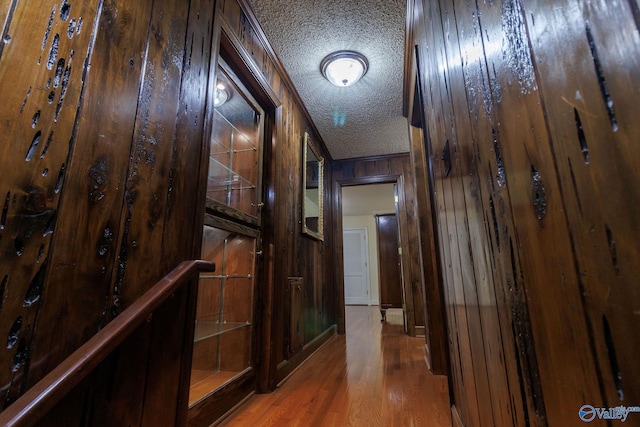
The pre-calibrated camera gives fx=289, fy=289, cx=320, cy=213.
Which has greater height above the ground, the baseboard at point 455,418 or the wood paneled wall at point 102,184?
the wood paneled wall at point 102,184

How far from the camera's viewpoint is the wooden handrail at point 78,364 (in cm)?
56

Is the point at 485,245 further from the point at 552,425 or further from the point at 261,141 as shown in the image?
the point at 261,141

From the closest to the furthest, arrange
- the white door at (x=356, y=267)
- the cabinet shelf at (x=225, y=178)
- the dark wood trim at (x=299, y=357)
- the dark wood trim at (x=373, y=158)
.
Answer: the cabinet shelf at (x=225, y=178)
the dark wood trim at (x=299, y=357)
the dark wood trim at (x=373, y=158)
the white door at (x=356, y=267)

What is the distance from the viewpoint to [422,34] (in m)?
1.51

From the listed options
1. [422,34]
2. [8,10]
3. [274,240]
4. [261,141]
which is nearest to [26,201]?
[8,10]

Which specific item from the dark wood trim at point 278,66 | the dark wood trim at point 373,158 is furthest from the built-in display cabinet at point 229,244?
the dark wood trim at point 373,158

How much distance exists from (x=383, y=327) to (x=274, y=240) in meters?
2.77

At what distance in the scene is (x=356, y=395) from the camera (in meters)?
1.73

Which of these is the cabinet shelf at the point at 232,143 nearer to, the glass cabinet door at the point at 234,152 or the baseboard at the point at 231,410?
the glass cabinet door at the point at 234,152

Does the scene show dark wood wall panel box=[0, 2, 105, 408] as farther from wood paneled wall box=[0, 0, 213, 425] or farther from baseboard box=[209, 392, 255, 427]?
baseboard box=[209, 392, 255, 427]

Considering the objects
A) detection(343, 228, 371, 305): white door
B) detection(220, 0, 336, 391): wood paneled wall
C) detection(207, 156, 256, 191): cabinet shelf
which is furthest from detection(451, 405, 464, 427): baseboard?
detection(343, 228, 371, 305): white door

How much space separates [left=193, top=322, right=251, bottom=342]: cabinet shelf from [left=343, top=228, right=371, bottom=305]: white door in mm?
5977

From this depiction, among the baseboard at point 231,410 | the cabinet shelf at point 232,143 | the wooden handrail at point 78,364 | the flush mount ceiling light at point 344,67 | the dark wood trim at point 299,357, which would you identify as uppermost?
the flush mount ceiling light at point 344,67

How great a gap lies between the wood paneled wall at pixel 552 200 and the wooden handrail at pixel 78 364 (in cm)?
92
